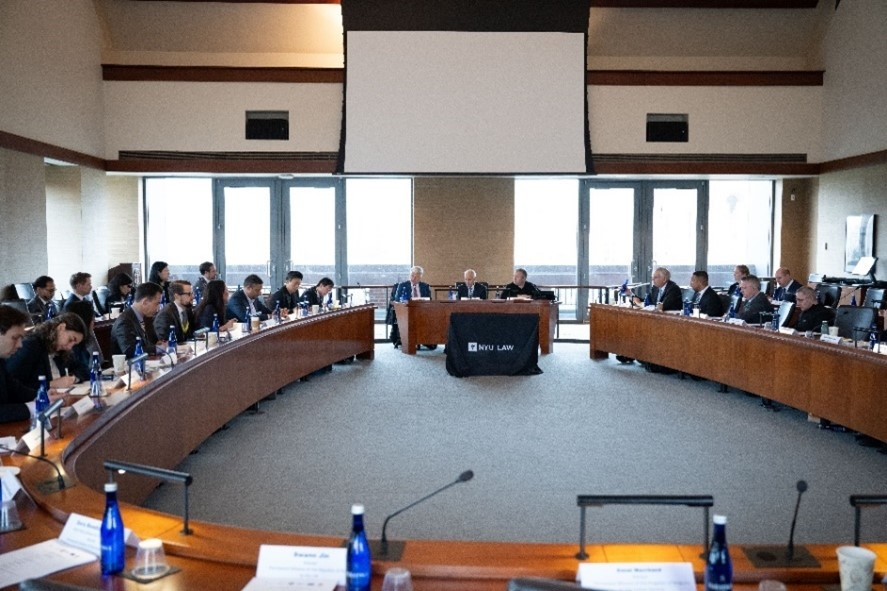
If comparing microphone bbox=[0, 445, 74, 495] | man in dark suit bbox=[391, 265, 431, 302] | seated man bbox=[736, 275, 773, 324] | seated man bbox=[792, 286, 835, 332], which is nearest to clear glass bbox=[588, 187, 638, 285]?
man in dark suit bbox=[391, 265, 431, 302]

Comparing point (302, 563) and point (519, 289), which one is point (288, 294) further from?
point (302, 563)

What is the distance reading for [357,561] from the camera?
1.92 m

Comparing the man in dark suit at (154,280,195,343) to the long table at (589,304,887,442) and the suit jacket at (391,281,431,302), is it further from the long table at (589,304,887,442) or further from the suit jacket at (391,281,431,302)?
the long table at (589,304,887,442)

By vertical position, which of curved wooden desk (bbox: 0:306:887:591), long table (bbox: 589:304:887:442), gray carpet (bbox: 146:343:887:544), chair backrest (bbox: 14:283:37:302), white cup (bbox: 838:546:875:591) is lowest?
gray carpet (bbox: 146:343:887:544)

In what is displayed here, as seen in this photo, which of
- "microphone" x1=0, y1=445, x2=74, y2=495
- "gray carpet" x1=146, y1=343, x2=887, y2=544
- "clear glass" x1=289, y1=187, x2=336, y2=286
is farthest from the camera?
"clear glass" x1=289, y1=187, x2=336, y2=286

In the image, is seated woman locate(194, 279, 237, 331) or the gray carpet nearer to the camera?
the gray carpet

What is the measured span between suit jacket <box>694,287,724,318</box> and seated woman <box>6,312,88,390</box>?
640cm

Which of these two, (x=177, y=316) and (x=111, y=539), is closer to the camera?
(x=111, y=539)

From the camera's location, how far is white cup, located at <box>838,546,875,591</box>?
1896mm

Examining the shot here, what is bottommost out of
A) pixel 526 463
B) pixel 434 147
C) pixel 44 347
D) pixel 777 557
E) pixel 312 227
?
pixel 526 463

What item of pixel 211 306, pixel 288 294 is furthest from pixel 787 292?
pixel 211 306

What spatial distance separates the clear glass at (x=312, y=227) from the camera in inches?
A: 520

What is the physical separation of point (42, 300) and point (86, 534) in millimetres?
7000

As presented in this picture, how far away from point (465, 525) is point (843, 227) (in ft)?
30.3
